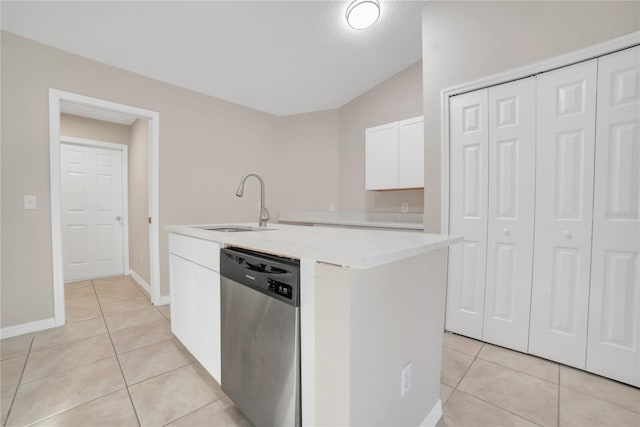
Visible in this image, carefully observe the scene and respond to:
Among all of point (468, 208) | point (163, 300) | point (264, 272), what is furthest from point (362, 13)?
point (163, 300)

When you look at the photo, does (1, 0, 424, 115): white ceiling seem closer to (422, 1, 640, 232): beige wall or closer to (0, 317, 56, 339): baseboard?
(422, 1, 640, 232): beige wall

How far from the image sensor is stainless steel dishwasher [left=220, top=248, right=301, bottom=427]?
96 centimetres

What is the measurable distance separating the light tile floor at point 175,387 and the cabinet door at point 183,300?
21 cm

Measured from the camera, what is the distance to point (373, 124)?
139 inches

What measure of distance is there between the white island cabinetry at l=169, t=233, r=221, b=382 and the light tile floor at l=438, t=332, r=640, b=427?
4.12ft

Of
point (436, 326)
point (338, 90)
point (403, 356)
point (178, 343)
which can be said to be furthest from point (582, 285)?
point (338, 90)

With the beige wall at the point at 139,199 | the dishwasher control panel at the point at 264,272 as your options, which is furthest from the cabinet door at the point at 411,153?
the beige wall at the point at 139,199

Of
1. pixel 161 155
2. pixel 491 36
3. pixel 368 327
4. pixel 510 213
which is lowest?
pixel 368 327

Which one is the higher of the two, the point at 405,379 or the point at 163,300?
the point at 405,379

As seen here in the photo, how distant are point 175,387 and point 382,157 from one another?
2.83m

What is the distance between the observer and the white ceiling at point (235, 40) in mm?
2086

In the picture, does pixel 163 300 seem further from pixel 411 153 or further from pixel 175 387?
pixel 411 153

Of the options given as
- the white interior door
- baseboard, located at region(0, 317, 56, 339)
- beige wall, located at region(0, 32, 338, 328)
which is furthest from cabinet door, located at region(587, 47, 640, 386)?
the white interior door

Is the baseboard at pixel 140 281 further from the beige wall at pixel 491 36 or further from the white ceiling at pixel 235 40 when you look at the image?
the beige wall at pixel 491 36
